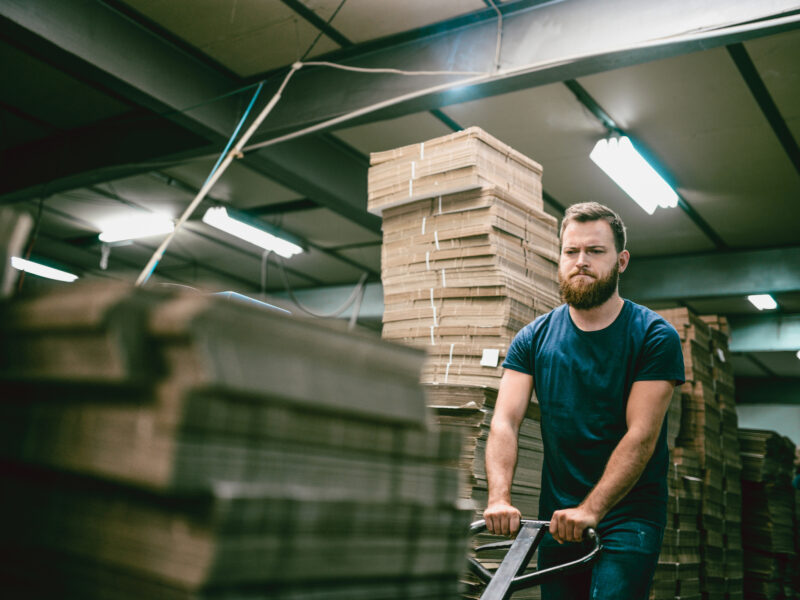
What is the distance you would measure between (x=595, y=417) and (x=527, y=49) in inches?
120

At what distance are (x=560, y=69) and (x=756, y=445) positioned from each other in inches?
241

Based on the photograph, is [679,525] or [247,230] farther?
[247,230]

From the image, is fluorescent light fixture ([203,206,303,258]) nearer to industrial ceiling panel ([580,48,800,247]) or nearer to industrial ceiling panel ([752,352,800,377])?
industrial ceiling panel ([580,48,800,247])

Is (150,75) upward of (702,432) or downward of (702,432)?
upward

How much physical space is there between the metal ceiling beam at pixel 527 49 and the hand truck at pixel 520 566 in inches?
129

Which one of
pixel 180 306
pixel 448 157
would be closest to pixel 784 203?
pixel 448 157

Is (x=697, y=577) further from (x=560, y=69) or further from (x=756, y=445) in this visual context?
(x=560, y=69)

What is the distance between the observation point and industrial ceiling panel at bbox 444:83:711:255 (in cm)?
653

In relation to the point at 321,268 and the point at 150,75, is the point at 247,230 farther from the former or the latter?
the point at 150,75

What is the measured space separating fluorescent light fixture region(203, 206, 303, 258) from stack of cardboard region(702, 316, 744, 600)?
5.51 meters

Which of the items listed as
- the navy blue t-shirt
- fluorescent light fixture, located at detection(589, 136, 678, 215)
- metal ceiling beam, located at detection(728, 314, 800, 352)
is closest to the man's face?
the navy blue t-shirt

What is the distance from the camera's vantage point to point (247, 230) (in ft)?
31.0

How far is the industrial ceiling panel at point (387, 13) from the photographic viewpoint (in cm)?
529

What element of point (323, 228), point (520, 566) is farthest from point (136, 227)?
point (520, 566)
